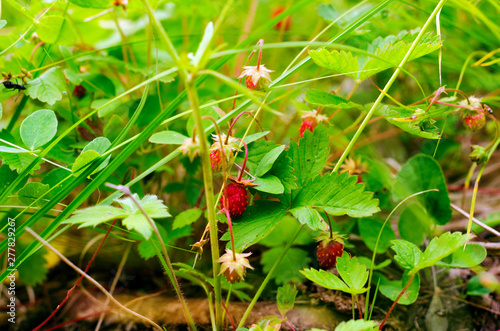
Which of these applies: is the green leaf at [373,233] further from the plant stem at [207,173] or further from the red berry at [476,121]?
the plant stem at [207,173]

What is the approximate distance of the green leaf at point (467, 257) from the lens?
73cm

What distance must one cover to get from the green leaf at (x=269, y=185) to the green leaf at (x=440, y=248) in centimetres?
28

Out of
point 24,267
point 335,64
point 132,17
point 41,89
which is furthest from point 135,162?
point 132,17

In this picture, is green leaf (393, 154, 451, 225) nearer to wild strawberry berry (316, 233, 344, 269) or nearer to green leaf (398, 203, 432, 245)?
green leaf (398, 203, 432, 245)

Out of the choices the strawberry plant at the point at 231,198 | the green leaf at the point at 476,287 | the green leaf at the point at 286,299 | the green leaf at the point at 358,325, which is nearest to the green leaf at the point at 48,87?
the strawberry plant at the point at 231,198

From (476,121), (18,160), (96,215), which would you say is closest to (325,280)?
(96,215)

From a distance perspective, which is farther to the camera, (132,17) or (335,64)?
(132,17)

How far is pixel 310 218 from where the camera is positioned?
63 centimetres

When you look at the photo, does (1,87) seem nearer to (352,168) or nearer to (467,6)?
(352,168)

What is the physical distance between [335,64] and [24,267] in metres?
0.91

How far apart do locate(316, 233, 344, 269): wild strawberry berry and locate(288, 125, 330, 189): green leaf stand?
14 cm

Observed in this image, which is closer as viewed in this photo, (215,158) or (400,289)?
(215,158)

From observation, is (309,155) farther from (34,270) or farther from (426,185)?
(34,270)

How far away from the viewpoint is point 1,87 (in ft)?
2.72
